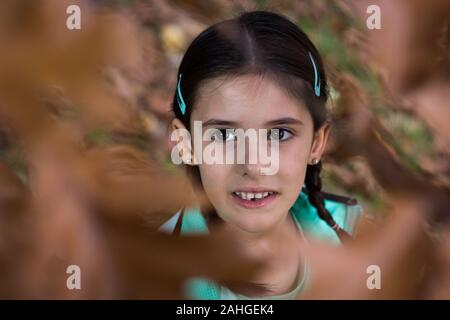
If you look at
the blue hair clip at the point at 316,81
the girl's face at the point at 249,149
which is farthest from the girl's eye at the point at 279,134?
the blue hair clip at the point at 316,81

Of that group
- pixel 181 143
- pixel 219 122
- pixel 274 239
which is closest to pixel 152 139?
pixel 181 143

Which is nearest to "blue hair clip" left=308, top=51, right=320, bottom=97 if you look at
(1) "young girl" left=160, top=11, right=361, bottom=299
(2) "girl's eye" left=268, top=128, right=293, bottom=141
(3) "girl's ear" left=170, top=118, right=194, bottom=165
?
(1) "young girl" left=160, top=11, right=361, bottom=299

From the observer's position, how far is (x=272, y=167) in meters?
1.46

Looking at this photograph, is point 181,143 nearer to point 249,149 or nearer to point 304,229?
point 249,149

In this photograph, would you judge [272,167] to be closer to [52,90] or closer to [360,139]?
[360,139]

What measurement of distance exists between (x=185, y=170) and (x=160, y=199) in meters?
0.10

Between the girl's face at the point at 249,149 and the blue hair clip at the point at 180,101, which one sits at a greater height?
the blue hair clip at the point at 180,101

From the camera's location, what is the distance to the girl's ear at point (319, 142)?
4.91 feet

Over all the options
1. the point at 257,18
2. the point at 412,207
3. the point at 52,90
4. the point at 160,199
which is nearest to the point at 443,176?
the point at 412,207

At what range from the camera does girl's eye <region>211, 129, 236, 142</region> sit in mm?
1453

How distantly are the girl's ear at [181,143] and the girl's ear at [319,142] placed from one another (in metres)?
0.30

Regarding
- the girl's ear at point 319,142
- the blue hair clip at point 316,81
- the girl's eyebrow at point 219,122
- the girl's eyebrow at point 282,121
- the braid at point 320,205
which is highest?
the blue hair clip at point 316,81

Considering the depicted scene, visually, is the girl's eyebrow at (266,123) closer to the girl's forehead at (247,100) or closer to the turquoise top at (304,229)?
the girl's forehead at (247,100)

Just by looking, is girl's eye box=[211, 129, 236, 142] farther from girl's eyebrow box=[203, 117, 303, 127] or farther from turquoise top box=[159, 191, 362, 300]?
turquoise top box=[159, 191, 362, 300]
